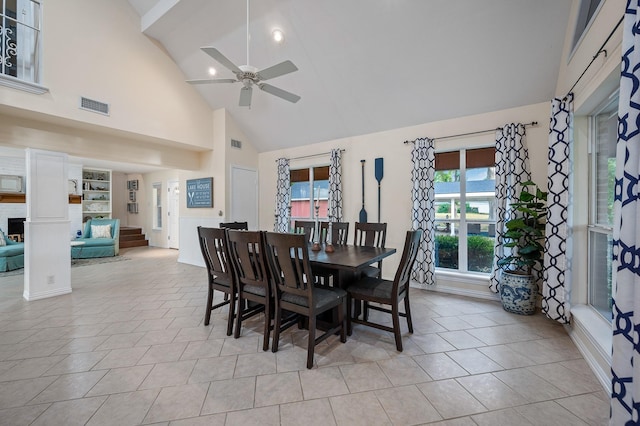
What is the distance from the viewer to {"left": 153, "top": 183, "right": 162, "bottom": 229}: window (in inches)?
328

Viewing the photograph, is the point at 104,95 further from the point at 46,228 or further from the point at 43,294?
the point at 43,294

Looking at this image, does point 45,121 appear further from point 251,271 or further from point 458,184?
point 458,184

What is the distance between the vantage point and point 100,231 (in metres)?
6.84

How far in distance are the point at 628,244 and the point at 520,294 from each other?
232cm

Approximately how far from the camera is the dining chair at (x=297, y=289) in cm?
202

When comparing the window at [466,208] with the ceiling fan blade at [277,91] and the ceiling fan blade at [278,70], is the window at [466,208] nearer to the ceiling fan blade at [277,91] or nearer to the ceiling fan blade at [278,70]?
the ceiling fan blade at [277,91]

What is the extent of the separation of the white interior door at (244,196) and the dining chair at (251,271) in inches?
121

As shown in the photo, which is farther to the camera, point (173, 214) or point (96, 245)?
point (173, 214)

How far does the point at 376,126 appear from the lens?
4.34 metres

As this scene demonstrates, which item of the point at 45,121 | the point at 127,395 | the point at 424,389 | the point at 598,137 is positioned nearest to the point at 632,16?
the point at 598,137

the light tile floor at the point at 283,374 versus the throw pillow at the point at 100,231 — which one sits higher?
the throw pillow at the point at 100,231

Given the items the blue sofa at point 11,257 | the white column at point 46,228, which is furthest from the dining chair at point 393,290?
Answer: the blue sofa at point 11,257

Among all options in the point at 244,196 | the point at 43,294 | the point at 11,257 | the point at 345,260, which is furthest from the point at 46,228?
the point at 345,260

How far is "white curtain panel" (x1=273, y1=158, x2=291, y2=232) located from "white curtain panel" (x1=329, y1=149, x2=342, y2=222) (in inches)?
43.0
